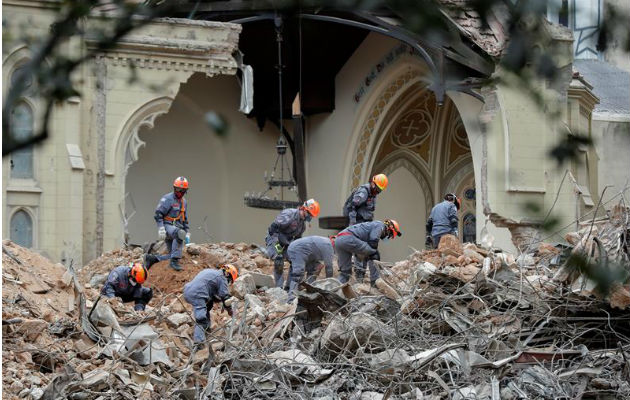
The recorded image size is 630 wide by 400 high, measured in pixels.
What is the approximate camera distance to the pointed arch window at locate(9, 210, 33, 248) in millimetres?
19422

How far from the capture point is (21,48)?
1817 cm

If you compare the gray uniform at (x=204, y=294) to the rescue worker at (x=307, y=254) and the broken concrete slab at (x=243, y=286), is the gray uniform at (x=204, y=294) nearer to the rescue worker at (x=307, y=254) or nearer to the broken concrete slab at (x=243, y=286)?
the rescue worker at (x=307, y=254)

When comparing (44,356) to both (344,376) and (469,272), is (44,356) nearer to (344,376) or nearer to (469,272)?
(344,376)

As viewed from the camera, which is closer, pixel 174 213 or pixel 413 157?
pixel 174 213

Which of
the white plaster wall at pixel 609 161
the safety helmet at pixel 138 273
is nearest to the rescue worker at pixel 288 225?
the safety helmet at pixel 138 273

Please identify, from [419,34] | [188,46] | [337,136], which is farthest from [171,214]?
[419,34]

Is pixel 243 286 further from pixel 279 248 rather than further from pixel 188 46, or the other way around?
pixel 188 46

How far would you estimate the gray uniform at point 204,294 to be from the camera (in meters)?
11.6

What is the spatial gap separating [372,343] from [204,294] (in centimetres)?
247

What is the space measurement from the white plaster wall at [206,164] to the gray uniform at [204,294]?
511 inches

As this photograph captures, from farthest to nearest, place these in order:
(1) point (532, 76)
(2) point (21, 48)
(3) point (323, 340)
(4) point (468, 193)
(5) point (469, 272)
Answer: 1. (4) point (468, 193)
2. (2) point (21, 48)
3. (5) point (469, 272)
4. (3) point (323, 340)
5. (1) point (532, 76)

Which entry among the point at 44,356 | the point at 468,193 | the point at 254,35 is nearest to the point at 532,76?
the point at 44,356

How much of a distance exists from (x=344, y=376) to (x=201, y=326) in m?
2.32

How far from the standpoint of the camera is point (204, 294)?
11.9 meters
